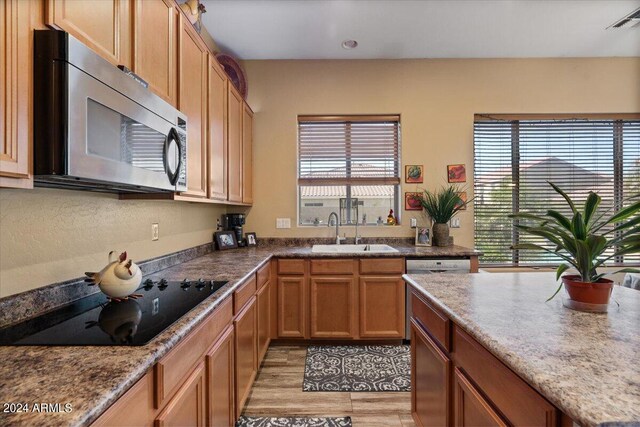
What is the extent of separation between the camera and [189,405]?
1083 mm

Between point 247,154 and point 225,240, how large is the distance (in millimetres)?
934

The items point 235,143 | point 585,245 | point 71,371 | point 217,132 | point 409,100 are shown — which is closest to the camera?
point 71,371

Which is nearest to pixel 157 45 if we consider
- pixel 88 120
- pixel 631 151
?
pixel 88 120

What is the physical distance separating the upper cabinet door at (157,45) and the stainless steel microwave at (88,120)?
0.58 ft

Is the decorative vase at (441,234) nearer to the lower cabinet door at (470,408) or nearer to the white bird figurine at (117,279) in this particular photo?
the lower cabinet door at (470,408)

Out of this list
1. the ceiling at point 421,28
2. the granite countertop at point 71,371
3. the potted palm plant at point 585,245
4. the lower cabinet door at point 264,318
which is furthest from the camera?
the ceiling at point 421,28

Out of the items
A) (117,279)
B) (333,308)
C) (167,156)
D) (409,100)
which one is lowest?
(333,308)

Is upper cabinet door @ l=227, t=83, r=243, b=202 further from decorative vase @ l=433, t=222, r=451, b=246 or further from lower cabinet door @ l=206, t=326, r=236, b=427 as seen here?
decorative vase @ l=433, t=222, r=451, b=246

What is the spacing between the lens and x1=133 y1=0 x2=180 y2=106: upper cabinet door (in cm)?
126

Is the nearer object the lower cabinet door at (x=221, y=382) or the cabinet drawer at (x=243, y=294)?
the lower cabinet door at (x=221, y=382)

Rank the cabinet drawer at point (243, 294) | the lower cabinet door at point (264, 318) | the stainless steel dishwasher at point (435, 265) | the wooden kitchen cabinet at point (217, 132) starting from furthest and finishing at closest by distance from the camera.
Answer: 1. the stainless steel dishwasher at point (435, 265)
2. the lower cabinet door at point (264, 318)
3. the wooden kitchen cabinet at point (217, 132)
4. the cabinet drawer at point (243, 294)

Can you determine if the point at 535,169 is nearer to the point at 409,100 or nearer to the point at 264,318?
the point at 409,100

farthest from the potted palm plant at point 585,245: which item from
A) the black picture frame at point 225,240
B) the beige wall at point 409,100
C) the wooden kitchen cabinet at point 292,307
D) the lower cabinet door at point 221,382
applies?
the black picture frame at point 225,240

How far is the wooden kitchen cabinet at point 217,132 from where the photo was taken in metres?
2.10
